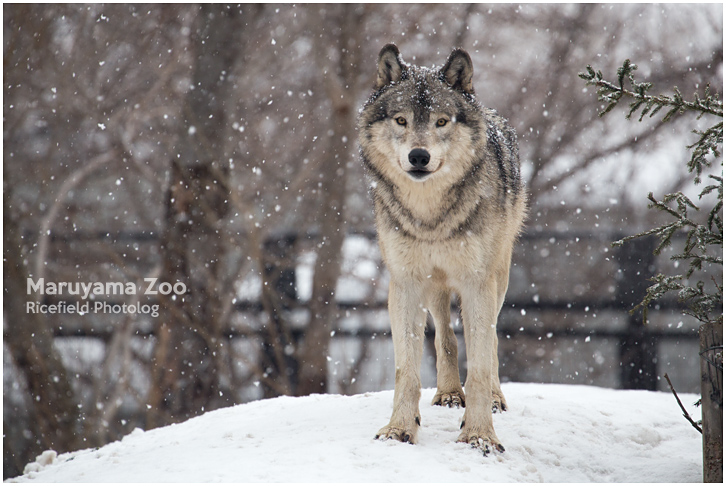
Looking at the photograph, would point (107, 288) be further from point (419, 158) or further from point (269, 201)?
point (419, 158)

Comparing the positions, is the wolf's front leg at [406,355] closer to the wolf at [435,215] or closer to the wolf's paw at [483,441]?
the wolf at [435,215]

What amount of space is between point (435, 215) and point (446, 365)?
3.55 ft

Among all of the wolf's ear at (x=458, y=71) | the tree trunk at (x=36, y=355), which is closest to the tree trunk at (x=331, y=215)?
the tree trunk at (x=36, y=355)

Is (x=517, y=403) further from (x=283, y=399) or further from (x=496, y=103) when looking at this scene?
(x=496, y=103)

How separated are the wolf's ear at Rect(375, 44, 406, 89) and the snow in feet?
6.23

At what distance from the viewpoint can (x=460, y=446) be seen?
3084 millimetres

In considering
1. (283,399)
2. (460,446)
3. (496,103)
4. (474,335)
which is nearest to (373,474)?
(460,446)

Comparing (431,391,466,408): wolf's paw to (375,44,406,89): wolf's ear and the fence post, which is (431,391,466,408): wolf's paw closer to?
(375,44,406,89): wolf's ear

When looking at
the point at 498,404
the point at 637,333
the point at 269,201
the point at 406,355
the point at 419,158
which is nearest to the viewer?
the point at 419,158

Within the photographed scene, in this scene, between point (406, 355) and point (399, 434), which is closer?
point (399, 434)

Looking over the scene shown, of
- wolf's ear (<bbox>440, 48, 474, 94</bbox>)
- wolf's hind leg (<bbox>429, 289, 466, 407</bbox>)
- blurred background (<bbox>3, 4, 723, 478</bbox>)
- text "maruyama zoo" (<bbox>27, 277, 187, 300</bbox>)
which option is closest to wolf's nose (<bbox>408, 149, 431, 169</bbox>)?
wolf's ear (<bbox>440, 48, 474, 94</bbox>)

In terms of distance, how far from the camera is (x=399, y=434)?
3125 mm

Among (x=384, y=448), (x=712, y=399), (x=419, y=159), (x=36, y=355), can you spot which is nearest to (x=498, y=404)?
(x=384, y=448)

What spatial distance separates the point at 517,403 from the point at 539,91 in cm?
748
